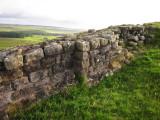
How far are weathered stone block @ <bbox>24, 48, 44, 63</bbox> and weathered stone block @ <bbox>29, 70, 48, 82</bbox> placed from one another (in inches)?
21.3

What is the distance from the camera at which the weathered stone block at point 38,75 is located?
5514mm

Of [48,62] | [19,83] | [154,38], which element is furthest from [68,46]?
[154,38]

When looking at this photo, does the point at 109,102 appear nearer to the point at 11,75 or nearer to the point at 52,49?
the point at 52,49

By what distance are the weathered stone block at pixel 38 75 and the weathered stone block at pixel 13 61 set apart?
63cm

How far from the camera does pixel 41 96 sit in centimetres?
585

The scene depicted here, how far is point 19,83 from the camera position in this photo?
5188 mm

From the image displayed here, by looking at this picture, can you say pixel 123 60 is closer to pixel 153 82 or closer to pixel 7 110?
pixel 153 82

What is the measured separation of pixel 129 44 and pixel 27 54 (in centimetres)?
948

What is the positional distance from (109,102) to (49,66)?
9.46 feet

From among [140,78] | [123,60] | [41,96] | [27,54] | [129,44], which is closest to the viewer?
[27,54]

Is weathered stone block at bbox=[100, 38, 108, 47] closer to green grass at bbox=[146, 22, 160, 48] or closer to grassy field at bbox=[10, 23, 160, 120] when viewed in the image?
grassy field at bbox=[10, 23, 160, 120]

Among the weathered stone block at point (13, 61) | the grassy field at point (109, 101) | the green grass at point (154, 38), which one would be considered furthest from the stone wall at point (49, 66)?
the green grass at point (154, 38)

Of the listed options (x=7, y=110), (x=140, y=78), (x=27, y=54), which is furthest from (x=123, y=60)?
(x=7, y=110)

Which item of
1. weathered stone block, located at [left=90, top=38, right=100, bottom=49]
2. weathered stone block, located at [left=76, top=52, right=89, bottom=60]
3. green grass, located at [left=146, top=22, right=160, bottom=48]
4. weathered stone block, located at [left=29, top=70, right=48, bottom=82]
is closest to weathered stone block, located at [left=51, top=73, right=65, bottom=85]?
weathered stone block, located at [left=29, top=70, right=48, bottom=82]
